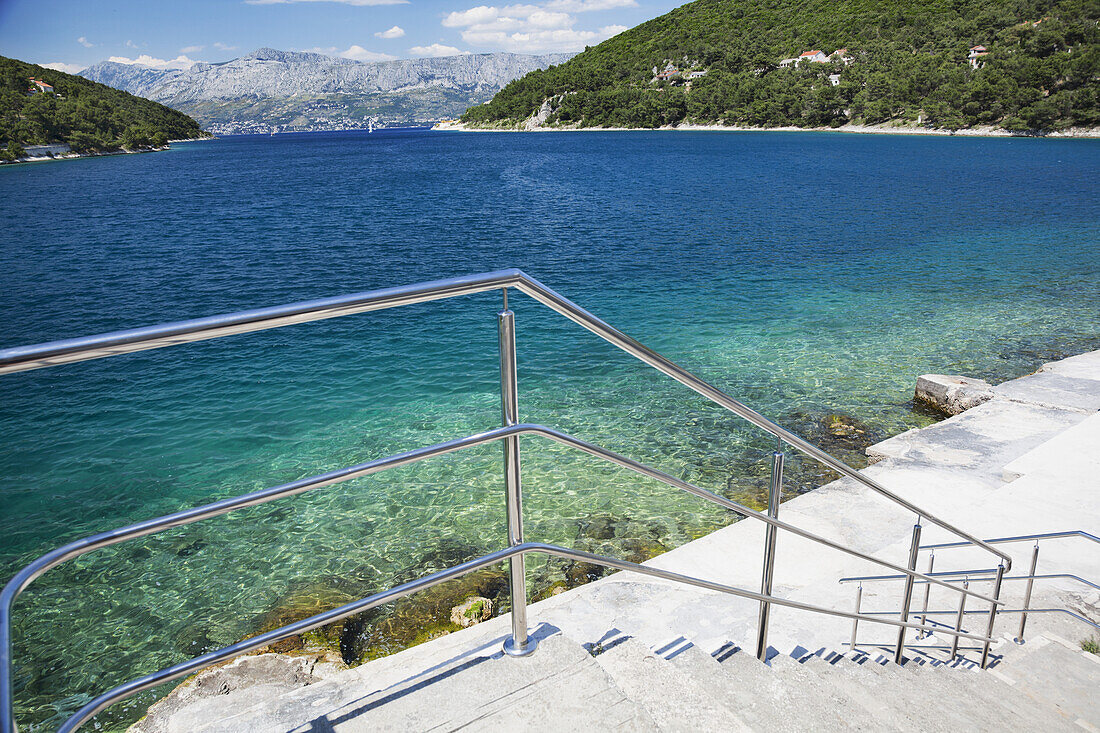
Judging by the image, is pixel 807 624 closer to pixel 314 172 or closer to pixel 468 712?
pixel 468 712

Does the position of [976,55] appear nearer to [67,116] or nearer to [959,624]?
[959,624]

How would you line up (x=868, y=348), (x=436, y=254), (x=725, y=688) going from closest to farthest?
(x=725, y=688) → (x=868, y=348) → (x=436, y=254)

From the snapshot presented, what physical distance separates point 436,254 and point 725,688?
2437 cm

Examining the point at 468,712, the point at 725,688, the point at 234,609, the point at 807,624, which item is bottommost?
the point at 234,609

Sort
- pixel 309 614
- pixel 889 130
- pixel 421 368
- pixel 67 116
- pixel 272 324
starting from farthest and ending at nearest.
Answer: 1. pixel 67 116
2. pixel 889 130
3. pixel 421 368
4. pixel 309 614
5. pixel 272 324

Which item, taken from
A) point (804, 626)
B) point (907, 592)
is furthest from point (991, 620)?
point (804, 626)

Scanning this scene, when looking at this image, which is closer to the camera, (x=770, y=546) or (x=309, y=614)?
(x=770, y=546)

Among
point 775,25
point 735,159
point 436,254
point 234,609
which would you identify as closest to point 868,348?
point 234,609

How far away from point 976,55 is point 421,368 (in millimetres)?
112376

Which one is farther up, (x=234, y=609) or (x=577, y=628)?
(x=577, y=628)

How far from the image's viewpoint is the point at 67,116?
323 ft

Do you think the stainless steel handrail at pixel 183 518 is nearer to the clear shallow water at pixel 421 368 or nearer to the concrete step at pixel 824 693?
the concrete step at pixel 824 693

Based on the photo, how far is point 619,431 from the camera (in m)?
10.4

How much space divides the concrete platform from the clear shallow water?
1.56m
